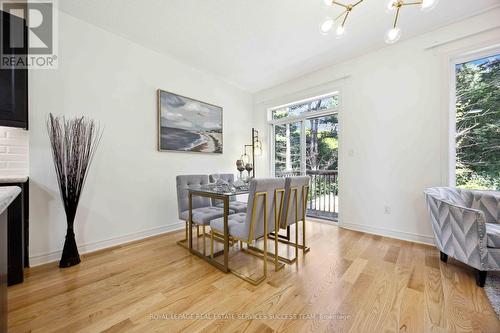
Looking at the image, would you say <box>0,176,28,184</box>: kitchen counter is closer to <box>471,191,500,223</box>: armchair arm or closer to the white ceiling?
the white ceiling

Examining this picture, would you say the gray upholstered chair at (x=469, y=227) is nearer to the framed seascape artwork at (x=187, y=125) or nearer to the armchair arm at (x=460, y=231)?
the armchair arm at (x=460, y=231)

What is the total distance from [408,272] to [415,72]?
2568 millimetres

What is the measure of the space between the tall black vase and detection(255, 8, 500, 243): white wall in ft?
12.0

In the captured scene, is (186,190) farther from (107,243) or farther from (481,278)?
(481,278)

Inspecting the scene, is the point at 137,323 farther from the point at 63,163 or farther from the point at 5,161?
the point at 5,161

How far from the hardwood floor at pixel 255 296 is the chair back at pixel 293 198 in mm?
466

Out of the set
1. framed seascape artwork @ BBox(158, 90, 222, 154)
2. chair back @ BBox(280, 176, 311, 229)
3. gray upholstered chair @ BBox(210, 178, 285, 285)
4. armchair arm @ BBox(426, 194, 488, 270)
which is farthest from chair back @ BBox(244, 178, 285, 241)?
framed seascape artwork @ BBox(158, 90, 222, 154)

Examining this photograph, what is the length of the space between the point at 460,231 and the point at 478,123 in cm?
161

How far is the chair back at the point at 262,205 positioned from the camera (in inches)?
67.1

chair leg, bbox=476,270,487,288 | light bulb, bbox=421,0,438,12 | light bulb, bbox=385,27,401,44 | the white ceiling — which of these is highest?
the white ceiling

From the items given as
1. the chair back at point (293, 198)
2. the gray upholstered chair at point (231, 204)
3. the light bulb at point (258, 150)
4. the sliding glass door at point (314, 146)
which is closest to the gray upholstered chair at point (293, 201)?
the chair back at point (293, 198)

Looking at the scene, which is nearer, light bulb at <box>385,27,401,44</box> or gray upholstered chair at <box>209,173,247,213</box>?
light bulb at <box>385,27,401,44</box>

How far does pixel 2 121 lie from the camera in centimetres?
167

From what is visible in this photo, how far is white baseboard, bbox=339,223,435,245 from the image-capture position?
2.56m
